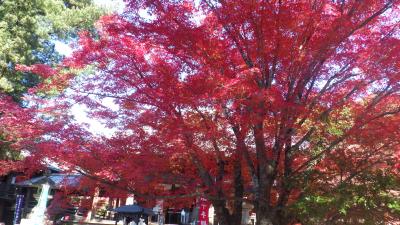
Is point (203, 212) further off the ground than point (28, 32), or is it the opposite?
point (28, 32)

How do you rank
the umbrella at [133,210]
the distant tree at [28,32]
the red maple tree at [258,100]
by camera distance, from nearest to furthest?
the red maple tree at [258,100], the distant tree at [28,32], the umbrella at [133,210]

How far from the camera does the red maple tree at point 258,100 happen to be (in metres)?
7.84

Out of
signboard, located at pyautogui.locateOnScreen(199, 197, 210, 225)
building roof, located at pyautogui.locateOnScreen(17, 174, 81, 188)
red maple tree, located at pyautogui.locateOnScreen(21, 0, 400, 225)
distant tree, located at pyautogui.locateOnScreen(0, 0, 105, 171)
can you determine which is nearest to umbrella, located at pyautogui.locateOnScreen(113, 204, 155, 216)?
building roof, located at pyautogui.locateOnScreen(17, 174, 81, 188)

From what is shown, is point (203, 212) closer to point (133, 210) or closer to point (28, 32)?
point (133, 210)

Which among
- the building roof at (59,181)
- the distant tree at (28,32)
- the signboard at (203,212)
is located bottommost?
the signboard at (203,212)

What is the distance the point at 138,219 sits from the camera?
21125 millimetres

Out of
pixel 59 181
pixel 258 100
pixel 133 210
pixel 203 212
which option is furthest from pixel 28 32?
pixel 258 100

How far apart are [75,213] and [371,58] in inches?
913

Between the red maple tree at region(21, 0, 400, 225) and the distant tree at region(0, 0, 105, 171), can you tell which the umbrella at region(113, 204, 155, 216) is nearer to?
the distant tree at region(0, 0, 105, 171)

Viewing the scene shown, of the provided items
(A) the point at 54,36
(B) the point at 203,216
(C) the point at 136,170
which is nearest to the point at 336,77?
(C) the point at 136,170

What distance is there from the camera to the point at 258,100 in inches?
292

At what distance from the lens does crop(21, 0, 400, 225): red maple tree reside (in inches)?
309

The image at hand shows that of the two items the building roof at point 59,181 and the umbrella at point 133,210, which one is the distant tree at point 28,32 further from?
the umbrella at point 133,210

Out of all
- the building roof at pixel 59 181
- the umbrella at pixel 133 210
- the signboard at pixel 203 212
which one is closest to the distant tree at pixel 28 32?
the building roof at pixel 59 181
